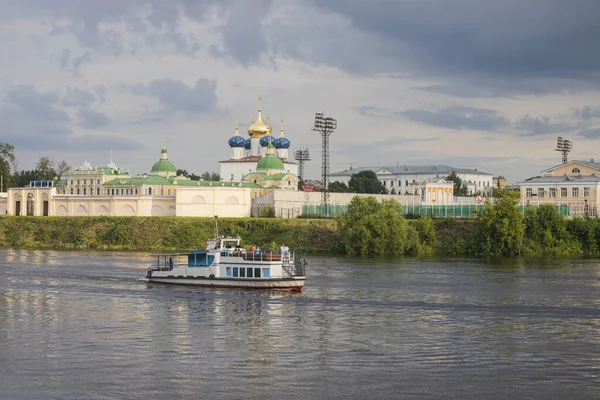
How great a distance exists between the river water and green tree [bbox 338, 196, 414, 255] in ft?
87.0

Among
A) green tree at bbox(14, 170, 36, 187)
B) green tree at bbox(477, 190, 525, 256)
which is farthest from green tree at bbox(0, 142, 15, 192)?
green tree at bbox(477, 190, 525, 256)

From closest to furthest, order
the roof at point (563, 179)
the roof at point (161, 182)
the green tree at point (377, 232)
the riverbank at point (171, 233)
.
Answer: the green tree at point (377, 232) < the riverbank at point (171, 233) < the roof at point (563, 179) < the roof at point (161, 182)

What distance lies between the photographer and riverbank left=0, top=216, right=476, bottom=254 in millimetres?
101438

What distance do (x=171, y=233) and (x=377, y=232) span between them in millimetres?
26593

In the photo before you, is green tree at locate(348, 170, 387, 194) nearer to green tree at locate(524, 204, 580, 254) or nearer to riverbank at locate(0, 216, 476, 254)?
riverbank at locate(0, 216, 476, 254)

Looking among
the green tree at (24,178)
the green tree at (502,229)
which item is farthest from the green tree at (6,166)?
the green tree at (502,229)

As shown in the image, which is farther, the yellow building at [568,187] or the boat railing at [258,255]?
the yellow building at [568,187]

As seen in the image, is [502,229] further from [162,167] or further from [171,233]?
[162,167]

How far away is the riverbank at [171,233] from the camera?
101 metres

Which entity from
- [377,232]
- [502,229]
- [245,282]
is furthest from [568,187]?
[245,282]

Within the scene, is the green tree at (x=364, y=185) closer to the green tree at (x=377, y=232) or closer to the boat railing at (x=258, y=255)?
the green tree at (x=377, y=232)

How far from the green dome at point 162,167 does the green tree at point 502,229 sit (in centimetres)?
6573

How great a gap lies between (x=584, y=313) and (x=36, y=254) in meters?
60.7

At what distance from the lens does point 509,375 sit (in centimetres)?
3416
